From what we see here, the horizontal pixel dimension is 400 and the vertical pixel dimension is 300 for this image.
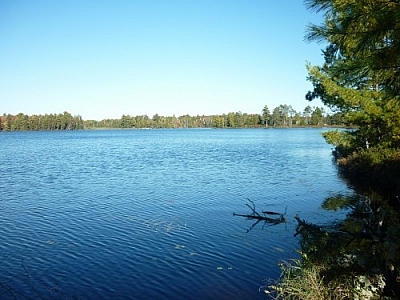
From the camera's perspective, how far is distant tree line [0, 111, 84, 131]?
174625 mm

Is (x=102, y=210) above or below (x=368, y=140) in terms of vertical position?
below

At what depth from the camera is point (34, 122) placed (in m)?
180

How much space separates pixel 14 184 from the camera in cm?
2720

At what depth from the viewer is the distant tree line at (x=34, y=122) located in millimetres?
174625

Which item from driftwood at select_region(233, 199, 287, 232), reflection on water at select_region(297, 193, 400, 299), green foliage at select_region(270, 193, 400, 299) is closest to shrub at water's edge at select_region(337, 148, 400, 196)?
driftwood at select_region(233, 199, 287, 232)

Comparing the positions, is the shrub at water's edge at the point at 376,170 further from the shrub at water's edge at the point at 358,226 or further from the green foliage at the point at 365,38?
the green foliage at the point at 365,38

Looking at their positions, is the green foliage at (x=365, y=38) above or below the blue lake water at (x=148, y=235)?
above

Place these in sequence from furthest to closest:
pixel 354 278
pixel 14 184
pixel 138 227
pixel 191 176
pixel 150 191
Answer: pixel 191 176 → pixel 14 184 → pixel 150 191 → pixel 138 227 → pixel 354 278

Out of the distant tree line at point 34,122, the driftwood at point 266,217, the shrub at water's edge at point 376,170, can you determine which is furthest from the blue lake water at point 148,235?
the distant tree line at point 34,122

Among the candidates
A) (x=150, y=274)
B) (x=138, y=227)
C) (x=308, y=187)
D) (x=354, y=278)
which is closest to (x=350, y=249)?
(x=354, y=278)

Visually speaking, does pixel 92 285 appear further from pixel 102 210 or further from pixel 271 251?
pixel 102 210

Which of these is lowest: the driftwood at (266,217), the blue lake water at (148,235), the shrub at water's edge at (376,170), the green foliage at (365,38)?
the blue lake water at (148,235)

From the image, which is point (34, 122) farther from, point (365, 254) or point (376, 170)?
point (365, 254)

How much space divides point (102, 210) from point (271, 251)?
402 inches
